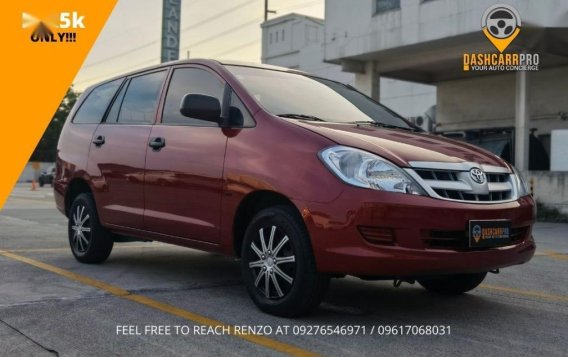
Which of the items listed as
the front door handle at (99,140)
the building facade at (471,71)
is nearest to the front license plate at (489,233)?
the front door handle at (99,140)

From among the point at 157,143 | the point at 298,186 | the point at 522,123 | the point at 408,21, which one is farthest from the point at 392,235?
the point at 408,21

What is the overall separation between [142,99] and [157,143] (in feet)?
2.66

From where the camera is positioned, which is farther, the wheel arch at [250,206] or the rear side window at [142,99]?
the rear side window at [142,99]

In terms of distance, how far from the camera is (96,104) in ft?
21.6

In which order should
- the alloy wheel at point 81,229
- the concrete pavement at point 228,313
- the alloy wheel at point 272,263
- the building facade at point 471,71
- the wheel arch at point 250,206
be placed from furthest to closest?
the building facade at point 471,71 → the alloy wheel at point 81,229 → the wheel arch at point 250,206 → the alloy wheel at point 272,263 → the concrete pavement at point 228,313

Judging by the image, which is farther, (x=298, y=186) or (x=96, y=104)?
(x=96, y=104)

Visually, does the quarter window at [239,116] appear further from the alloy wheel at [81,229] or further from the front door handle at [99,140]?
the alloy wheel at [81,229]

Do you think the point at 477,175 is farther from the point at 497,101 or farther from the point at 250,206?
the point at 497,101

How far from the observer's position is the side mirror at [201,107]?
4.55 m

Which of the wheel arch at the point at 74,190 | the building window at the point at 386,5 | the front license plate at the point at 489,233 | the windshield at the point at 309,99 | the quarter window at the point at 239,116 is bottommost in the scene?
the front license plate at the point at 489,233

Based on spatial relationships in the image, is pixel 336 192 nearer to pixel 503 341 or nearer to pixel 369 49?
pixel 503 341

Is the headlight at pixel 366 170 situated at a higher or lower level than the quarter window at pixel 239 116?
lower

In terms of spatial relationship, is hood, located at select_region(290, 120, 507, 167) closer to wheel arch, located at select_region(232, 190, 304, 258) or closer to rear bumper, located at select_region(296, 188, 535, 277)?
rear bumper, located at select_region(296, 188, 535, 277)

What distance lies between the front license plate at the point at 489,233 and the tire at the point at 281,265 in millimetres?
946
